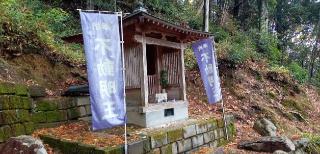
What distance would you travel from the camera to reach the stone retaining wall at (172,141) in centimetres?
670

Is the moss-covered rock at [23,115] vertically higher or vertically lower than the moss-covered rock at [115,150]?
higher

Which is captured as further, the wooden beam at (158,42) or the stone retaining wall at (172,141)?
the wooden beam at (158,42)

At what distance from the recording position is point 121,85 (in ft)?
21.9

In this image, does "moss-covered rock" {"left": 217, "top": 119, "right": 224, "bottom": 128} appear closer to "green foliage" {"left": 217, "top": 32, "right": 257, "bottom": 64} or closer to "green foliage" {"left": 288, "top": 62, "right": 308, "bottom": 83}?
"green foliage" {"left": 217, "top": 32, "right": 257, "bottom": 64}

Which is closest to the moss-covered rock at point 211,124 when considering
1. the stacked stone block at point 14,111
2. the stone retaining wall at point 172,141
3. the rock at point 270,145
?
the stone retaining wall at point 172,141

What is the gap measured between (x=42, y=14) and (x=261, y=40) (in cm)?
1482

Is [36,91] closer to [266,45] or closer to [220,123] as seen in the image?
[220,123]

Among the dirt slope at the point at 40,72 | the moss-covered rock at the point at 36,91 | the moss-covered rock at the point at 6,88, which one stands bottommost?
the moss-covered rock at the point at 36,91

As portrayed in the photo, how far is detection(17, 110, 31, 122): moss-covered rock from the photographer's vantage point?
7551mm

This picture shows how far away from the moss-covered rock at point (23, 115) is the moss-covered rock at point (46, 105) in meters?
0.39

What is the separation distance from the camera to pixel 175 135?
8.20 metres

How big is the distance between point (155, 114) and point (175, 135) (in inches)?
38.2

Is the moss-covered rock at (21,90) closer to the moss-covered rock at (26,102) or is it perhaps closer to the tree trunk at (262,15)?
the moss-covered rock at (26,102)

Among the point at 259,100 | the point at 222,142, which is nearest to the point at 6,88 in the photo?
the point at 222,142
